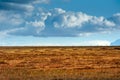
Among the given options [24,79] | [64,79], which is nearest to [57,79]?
[64,79]

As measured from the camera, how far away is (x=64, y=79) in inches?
1228

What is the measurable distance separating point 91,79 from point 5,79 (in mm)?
7815

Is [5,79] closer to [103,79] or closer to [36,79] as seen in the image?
[36,79]

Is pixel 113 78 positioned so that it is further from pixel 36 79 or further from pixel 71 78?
pixel 36 79

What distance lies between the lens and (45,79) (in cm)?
3152

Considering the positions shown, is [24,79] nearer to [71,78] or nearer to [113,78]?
[71,78]

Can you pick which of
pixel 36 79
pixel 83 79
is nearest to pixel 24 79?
pixel 36 79

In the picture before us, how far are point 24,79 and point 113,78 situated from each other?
834 centimetres

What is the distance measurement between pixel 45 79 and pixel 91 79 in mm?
4221

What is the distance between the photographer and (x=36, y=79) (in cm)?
3120

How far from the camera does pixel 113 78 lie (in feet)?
106

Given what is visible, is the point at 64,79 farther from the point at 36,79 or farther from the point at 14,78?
the point at 14,78

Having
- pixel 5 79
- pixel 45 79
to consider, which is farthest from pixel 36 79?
pixel 5 79

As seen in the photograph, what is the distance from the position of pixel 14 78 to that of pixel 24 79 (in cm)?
138
